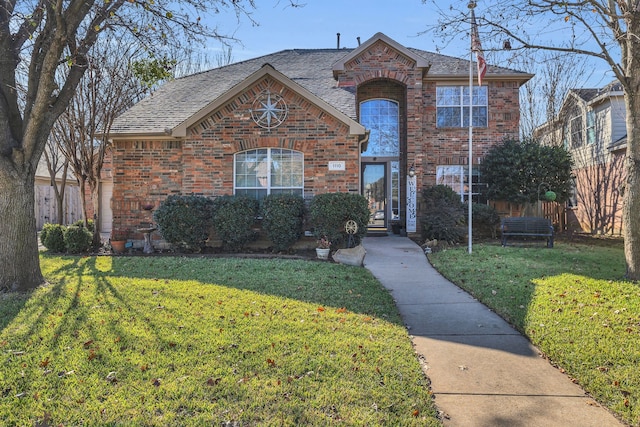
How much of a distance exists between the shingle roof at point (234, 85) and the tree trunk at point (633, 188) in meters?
6.46

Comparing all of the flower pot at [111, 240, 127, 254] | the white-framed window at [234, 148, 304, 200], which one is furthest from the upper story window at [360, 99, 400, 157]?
the flower pot at [111, 240, 127, 254]

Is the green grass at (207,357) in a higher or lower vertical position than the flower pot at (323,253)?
lower

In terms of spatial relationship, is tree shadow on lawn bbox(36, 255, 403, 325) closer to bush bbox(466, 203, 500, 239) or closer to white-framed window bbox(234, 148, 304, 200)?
white-framed window bbox(234, 148, 304, 200)

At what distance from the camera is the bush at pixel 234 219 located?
993cm

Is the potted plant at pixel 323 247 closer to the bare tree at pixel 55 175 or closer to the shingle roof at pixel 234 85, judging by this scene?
the shingle roof at pixel 234 85

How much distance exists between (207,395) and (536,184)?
13.4 meters

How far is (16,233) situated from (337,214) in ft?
20.2

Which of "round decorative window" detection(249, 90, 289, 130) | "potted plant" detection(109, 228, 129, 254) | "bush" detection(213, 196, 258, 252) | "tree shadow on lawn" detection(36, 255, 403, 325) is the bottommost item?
"tree shadow on lawn" detection(36, 255, 403, 325)

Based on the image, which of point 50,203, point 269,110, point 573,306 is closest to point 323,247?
point 269,110

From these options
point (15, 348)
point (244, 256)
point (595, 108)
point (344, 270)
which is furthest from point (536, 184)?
point (15, 348)

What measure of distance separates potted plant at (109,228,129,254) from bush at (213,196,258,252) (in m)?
2.93

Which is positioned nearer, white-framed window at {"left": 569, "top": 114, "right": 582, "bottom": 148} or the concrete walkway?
the concrete walkway

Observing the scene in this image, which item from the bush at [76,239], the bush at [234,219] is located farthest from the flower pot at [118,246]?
the bush at [234,219]

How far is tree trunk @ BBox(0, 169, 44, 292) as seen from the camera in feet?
19.9
